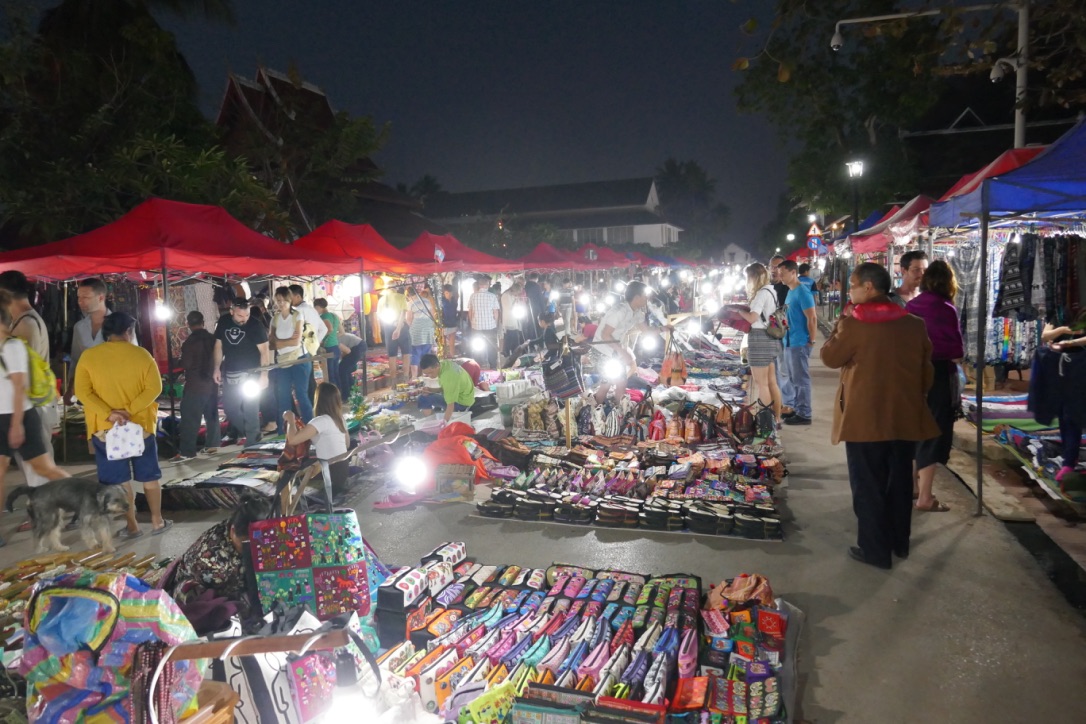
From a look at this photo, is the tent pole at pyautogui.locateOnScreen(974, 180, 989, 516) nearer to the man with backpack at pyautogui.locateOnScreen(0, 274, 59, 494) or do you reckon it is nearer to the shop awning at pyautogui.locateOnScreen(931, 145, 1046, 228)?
the shop awning at pyautogui.locateOnScreen(931, 145, 1046, 228)

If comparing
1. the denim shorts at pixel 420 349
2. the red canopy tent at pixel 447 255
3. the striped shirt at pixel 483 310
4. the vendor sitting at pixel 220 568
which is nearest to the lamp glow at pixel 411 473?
the vendor sitting at pixel 220 568

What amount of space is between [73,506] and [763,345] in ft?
23.1

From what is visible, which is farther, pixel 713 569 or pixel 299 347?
pixel 299 347

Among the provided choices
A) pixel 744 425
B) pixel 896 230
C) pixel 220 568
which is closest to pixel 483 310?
pixel 744 425

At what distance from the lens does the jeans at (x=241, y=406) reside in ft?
26.9

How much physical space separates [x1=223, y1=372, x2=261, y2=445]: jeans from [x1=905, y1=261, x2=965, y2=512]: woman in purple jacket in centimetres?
716

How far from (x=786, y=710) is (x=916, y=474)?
3694mm

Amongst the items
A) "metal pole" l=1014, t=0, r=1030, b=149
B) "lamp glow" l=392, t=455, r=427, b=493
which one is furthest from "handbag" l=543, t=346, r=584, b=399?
"metal pole" l=1014, t=0, r=1030, b=149

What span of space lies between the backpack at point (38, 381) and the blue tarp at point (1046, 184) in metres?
7.34

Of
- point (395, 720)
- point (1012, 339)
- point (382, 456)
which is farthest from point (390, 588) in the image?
point (1012, 339)

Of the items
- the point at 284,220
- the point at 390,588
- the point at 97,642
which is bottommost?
the point at 390,588

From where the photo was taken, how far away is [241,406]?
27.3 ft

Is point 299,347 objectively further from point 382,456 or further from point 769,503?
point 769,503

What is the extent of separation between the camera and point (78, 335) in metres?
7.71
